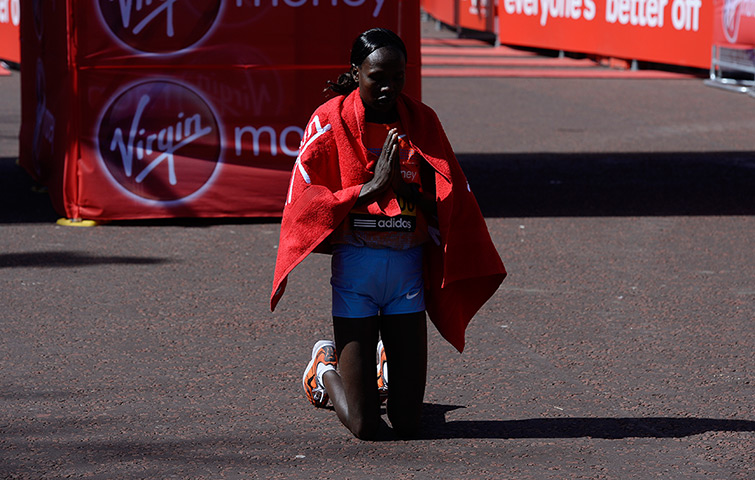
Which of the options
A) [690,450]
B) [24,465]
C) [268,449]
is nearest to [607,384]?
[690,450]

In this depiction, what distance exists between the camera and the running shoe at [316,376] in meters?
4.66

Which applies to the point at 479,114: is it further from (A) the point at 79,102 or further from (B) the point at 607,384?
(B) the point at 607,384

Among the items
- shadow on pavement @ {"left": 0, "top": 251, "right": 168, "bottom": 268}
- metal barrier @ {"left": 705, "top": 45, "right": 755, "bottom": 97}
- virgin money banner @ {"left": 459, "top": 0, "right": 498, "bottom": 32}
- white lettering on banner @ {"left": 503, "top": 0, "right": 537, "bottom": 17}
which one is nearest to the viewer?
shadow on pavement @ {"left": 0, "top": 251, "right": 168, "bottom": 268}

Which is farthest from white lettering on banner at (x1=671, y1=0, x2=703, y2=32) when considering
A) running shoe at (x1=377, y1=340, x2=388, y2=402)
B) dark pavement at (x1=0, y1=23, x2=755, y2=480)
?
running shoe at (x1=377, y1=340, x2=388, y2=402)

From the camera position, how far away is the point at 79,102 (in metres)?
8.23

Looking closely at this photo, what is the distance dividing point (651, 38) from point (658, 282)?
49.2ft

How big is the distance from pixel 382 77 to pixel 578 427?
1563mm

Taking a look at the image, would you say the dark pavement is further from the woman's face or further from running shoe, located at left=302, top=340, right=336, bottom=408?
the woman's face

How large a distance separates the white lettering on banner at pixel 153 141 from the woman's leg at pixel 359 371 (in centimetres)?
441

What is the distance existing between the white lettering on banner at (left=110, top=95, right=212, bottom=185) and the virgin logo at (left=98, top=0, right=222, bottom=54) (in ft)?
1.49

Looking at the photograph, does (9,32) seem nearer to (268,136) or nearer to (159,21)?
(159,21)

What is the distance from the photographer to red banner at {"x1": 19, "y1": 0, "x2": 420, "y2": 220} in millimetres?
8234

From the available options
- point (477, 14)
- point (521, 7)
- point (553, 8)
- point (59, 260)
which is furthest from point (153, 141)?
point (477, 14)

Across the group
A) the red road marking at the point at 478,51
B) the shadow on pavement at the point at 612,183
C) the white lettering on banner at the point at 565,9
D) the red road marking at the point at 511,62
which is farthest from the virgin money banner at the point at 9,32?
the shadow on pavement at the point at 612,183
